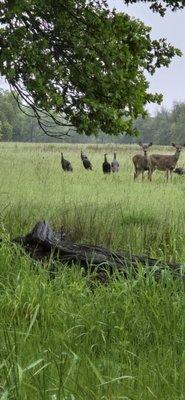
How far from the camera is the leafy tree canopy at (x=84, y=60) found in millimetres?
9453

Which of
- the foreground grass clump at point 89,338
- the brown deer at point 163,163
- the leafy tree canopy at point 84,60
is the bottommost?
the foreground grass clump at point 89,338

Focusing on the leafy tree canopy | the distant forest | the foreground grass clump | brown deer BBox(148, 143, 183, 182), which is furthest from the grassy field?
the distant forest

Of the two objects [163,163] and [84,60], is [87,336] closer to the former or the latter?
[84,60]

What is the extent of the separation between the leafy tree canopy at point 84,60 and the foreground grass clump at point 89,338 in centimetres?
480

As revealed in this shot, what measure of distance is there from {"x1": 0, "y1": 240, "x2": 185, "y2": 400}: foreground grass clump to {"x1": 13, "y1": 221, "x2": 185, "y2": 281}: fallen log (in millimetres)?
290

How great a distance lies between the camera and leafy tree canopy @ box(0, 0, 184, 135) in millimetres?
9453

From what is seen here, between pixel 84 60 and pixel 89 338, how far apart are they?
6.88 metres

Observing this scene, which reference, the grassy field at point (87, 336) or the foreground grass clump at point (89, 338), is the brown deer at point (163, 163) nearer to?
the grassy field at point (87, 336)

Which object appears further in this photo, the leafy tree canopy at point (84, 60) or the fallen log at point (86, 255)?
the leafy tree canopy at point (84, 60)

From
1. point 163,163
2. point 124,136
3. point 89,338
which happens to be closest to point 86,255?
point 89,338

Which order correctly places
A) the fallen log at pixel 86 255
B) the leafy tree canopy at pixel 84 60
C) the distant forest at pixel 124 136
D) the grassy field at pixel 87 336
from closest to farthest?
the grassy field at pixel 87 336 → the fallen log at pixel 86 255 → the leafy tree canopy at pixel 84 60 → the distant forest at pixel 124 136

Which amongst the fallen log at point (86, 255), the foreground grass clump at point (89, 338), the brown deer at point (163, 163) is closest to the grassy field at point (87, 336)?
the foreground grass clump at point (89, 338)

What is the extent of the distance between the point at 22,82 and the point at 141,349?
710 centimetres

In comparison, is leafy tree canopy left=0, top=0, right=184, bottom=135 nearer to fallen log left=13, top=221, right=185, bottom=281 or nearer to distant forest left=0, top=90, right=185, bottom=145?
fallen log left=13, top=221, right=185, bottom=281
